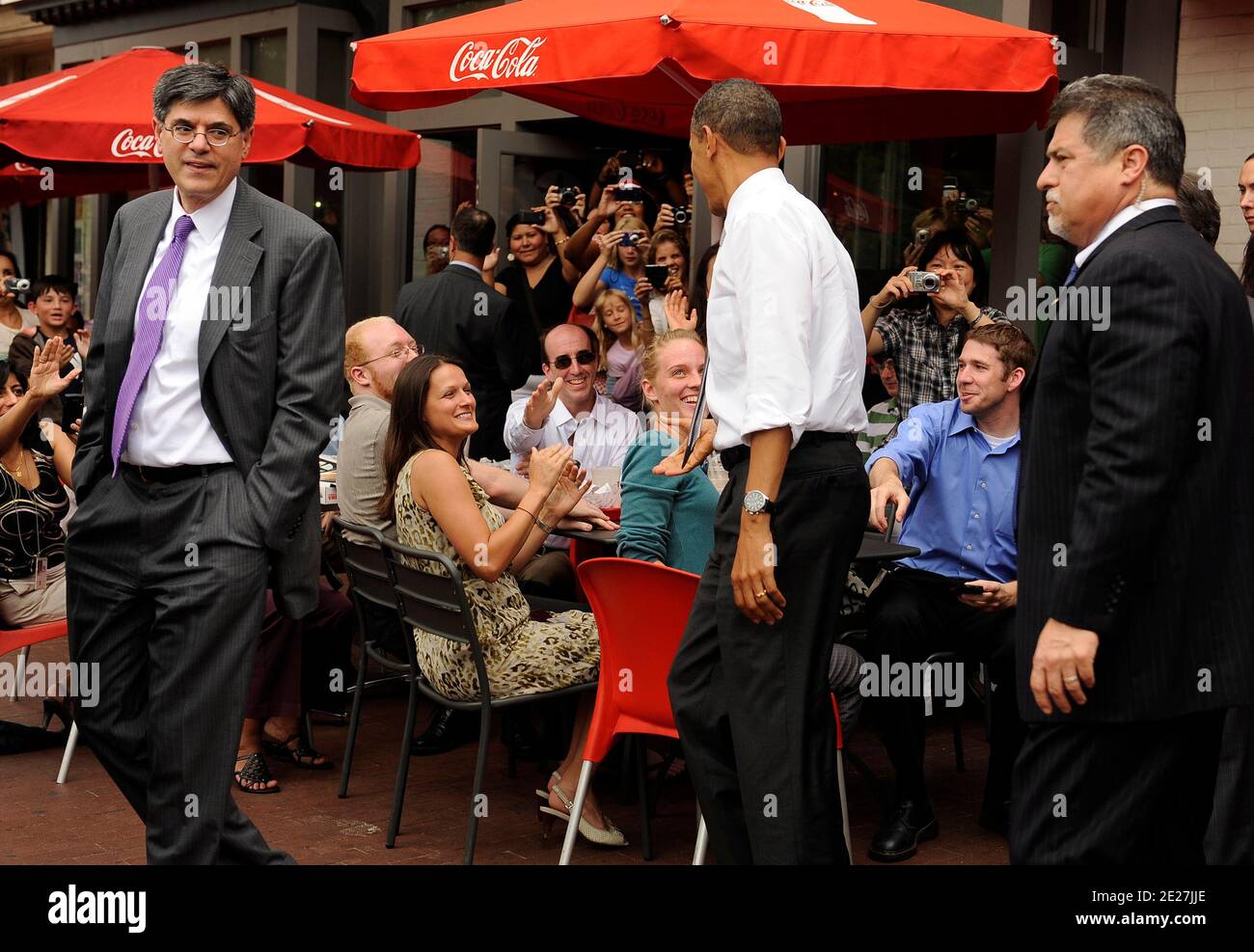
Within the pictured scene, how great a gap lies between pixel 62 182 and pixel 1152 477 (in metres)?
10.6

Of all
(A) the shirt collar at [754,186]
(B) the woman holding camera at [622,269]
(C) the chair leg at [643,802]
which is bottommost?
(C) the chair leg at [643,802]

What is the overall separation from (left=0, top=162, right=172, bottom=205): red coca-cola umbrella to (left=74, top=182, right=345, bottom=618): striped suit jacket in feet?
23.7

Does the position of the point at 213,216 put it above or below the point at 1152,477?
above

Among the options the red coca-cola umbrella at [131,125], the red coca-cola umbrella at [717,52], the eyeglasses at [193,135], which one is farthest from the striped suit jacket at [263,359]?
the red coca-cola umbrella at [131,125]

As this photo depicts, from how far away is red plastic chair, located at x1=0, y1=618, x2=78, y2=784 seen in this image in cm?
571

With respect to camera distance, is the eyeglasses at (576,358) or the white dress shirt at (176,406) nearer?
the white dress shirt at (176,406)

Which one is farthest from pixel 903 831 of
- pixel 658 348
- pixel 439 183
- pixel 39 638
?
pixel 439 183

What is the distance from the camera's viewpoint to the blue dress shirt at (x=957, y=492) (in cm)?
546

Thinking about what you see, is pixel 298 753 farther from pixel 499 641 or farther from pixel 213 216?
pixel 213 216

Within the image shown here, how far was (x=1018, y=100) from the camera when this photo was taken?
689 centimetres

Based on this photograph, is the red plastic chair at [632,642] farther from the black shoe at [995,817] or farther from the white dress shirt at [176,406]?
the black shoe at [995,817]

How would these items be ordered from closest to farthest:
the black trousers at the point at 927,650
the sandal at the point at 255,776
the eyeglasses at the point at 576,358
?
1. the black trousers at the point at 927,650
2. the sandal at the point at 255,776
3. the eyeglasses at the point at 576,358

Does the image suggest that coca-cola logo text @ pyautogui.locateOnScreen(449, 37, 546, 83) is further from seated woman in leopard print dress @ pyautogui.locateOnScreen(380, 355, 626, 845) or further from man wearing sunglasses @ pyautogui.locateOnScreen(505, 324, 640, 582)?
seated woman in leopard print dress @ pyautogui.locateOnScreen(380, 355, 626, 845)

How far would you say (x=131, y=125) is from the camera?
26.4 feet
